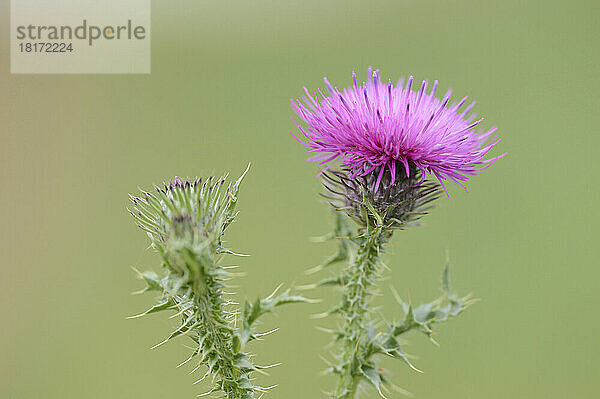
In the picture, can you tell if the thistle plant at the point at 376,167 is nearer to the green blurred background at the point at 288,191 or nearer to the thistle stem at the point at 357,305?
the thistle stem at the point at 357,305

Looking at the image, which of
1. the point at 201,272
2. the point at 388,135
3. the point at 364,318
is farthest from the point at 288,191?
the point at 201,272

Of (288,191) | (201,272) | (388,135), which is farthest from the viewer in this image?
(288,191)

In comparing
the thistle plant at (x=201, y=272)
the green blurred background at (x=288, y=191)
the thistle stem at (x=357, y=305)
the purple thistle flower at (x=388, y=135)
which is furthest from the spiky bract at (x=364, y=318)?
the green blurred background at (x=288, y=191)

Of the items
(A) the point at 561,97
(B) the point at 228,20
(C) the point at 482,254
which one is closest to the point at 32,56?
(B) the point at 228,20

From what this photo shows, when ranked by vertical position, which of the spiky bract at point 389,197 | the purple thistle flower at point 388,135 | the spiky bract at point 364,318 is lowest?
the spiky bract at point 364,318

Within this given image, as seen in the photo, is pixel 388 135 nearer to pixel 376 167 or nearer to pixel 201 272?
pixel 376 167

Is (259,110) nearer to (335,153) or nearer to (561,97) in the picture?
(561,97)
